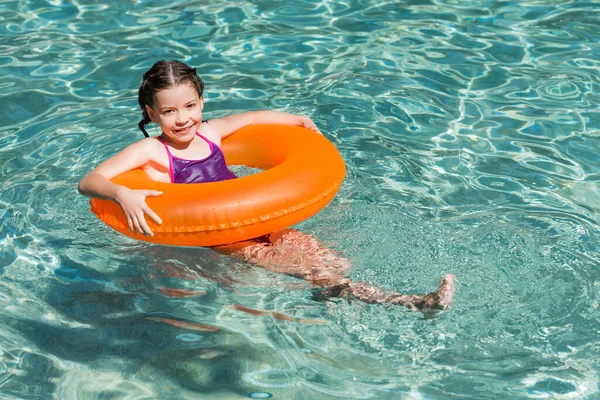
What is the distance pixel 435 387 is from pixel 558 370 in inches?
20.9

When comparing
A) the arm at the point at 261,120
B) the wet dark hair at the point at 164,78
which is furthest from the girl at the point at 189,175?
the arm at the point at 261,120

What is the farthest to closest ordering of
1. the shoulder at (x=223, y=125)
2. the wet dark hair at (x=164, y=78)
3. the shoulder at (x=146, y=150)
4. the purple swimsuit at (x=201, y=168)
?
the shoulder at (x=223, y=125) → the purple swimsuit at (x=201, y=168) → the shoulder at (x=146, y=150) → the wet dark hair at (x=164, y=78)

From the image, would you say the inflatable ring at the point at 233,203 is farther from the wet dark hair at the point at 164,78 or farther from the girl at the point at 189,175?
the wet dark hair at the point at 164,78

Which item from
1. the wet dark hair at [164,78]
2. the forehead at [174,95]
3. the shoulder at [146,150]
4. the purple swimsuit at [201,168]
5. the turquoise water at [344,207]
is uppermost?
the wet dark hair at [164,78]

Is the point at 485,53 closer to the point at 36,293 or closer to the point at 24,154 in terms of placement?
the point at 24,154

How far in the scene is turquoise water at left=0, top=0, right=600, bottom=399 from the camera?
3617 mm

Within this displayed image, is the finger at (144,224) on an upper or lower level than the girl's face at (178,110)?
lower

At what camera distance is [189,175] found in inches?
177

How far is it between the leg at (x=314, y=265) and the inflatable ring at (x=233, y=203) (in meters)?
0.23

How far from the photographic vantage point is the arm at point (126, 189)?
12.7ft

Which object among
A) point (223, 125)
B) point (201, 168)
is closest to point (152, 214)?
point (201, 168)

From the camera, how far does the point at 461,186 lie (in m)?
5.04

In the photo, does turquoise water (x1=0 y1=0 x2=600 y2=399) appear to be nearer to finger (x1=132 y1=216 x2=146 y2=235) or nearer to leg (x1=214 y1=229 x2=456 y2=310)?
leg (x1=214 y1=229 x2=456 y2=310)

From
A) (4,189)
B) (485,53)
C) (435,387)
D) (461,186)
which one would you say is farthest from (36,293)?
(485,53)
